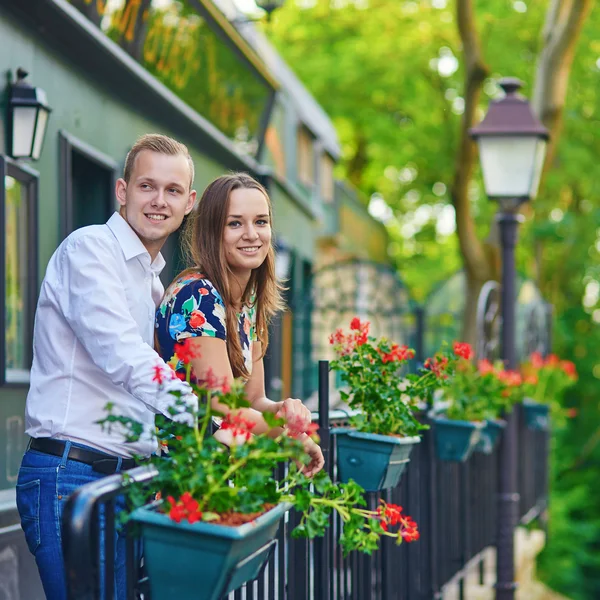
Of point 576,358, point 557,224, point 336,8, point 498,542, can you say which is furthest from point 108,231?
point 576,358

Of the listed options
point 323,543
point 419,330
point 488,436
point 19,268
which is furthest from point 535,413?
point 323,543

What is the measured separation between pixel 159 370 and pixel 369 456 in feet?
5.74

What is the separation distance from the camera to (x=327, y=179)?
2838cm

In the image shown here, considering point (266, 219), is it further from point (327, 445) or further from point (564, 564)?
point (564, 564)

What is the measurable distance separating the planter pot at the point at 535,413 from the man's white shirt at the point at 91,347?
8526 millimetres

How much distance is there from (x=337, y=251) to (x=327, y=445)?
2581cm

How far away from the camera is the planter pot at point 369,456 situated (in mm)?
4430

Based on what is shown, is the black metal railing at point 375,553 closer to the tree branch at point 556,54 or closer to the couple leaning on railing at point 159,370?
the couple leaning on railing at point 159,370

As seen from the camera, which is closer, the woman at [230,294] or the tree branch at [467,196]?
the woman at [230,294]

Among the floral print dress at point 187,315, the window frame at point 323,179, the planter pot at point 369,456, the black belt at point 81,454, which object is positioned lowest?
the planter pot at point 369,456

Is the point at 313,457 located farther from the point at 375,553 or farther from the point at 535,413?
the point at 535,413

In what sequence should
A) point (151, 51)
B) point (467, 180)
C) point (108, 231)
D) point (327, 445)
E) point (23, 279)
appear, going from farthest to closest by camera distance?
1. point (467, 180)
2. point (151, 51)
3. point (23, 279)
4. point (327, 445)
5. point (108, 231)

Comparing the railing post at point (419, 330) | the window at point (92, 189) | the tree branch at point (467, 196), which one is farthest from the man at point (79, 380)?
the tree branch at point (467, 196)

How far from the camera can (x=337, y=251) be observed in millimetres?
30125
